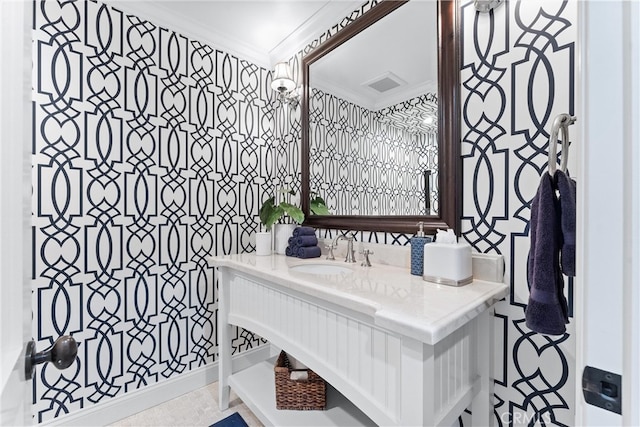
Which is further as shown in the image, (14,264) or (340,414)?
(340,414)

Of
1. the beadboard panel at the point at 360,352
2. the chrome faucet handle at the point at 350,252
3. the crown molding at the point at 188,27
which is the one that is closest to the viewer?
the beadboard panel at the point at 360,352

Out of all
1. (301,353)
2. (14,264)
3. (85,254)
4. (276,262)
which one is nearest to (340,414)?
(301,353)

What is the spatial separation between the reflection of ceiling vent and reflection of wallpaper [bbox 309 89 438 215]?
0.36 ft

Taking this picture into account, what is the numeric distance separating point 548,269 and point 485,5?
1016 millimetres

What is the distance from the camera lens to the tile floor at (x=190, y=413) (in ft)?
5.14

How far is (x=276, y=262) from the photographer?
1.57 m

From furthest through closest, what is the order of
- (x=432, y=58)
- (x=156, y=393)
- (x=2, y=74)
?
(x=156, y=393) → (x=432, y=58) → (x=2, y=74)

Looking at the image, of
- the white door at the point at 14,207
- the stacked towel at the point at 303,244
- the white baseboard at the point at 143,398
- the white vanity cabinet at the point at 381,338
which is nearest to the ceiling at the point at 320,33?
the stacked towel at the point at 303,244

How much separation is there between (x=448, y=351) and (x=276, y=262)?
0.96 m

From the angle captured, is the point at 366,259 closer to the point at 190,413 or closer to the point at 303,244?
the point at 303,244

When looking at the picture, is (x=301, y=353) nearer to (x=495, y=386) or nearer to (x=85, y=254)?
(x=495, y=386)

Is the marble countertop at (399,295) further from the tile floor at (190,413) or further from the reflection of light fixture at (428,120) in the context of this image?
the tile floor at (190,413)

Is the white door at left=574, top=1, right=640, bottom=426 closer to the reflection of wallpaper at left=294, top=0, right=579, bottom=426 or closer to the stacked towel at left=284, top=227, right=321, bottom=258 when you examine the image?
the reflection of wallpaper at left=294, top=0, right=579, bottom=426

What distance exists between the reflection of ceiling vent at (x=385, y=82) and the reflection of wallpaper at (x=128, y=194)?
1.03 m
